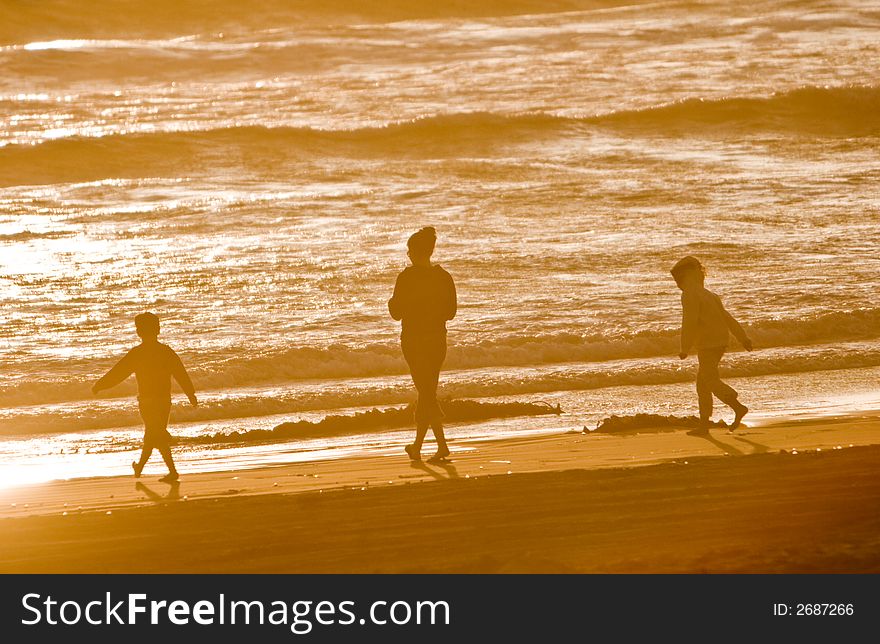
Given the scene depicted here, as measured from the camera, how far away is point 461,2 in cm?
4600

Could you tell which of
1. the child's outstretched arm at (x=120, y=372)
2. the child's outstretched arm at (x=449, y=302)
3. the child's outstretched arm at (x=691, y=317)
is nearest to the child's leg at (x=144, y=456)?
the child's outstretched arm at (x=120, y=372)

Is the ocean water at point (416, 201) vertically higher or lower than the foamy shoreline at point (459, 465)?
higher

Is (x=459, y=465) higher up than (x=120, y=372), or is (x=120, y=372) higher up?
(x=120, y=372)

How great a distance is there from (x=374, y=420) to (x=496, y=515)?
16.6ft

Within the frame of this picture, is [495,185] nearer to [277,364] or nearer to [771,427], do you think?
[277,364]

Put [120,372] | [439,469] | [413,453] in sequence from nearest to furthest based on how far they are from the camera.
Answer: [439,469]
[413,453]
[120,372]

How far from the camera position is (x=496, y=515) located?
22.5ft

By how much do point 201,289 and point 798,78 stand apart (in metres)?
22.8

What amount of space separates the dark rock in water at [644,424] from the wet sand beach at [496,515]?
879 millimetres

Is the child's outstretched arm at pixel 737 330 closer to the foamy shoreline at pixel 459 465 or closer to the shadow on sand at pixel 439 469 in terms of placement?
the foamy shoreline at pixel 459 465

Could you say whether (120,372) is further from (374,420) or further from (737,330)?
(737,330)

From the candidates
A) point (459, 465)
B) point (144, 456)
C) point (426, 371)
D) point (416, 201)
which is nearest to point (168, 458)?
point (144, 456)

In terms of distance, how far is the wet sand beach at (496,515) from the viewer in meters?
5.85

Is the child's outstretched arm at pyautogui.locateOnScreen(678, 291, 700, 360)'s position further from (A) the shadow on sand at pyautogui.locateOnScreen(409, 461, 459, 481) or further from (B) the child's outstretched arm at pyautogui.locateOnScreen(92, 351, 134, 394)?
(B) the child's outstretched arm at pyautogui.locateOnScreen(92, 351, 134, 394)
